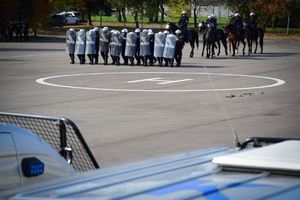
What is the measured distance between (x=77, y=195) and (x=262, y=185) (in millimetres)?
696

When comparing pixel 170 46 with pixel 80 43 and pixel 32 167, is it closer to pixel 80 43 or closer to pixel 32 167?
pixel 80 43

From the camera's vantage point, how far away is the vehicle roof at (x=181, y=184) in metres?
2.30

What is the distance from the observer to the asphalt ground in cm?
1124

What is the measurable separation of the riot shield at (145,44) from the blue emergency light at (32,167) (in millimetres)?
23995

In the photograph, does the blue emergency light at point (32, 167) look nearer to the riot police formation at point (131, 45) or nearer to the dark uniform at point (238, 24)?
the riot police formation at point (131, 45)

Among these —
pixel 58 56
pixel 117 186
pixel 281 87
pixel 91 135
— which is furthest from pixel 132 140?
pixel 58 56

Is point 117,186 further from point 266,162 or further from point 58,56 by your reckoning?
point 58,56

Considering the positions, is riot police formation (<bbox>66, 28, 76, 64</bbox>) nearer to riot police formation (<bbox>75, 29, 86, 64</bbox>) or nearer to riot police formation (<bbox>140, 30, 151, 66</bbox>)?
riot police formation (<bbox>75, 29, 86, 64</bbox>)

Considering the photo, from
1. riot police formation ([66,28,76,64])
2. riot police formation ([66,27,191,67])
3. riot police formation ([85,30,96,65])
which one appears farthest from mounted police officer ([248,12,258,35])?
riot police formation ([66,28,76,64])

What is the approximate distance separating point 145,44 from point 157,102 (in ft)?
38.9

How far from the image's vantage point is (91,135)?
11648 mm

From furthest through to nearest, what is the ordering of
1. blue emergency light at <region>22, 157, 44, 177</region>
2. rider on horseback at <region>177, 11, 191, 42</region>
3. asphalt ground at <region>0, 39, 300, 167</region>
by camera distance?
rider on horseback at <region>177, 11, 191, 42</region>
asphalt ground at <region>0, 39, 300, 167</region>
blue emergency light at <region>22, 157, 44, 177</region>

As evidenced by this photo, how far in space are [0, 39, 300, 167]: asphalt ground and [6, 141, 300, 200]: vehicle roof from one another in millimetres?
A: 2098

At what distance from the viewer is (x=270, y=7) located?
216 feet
